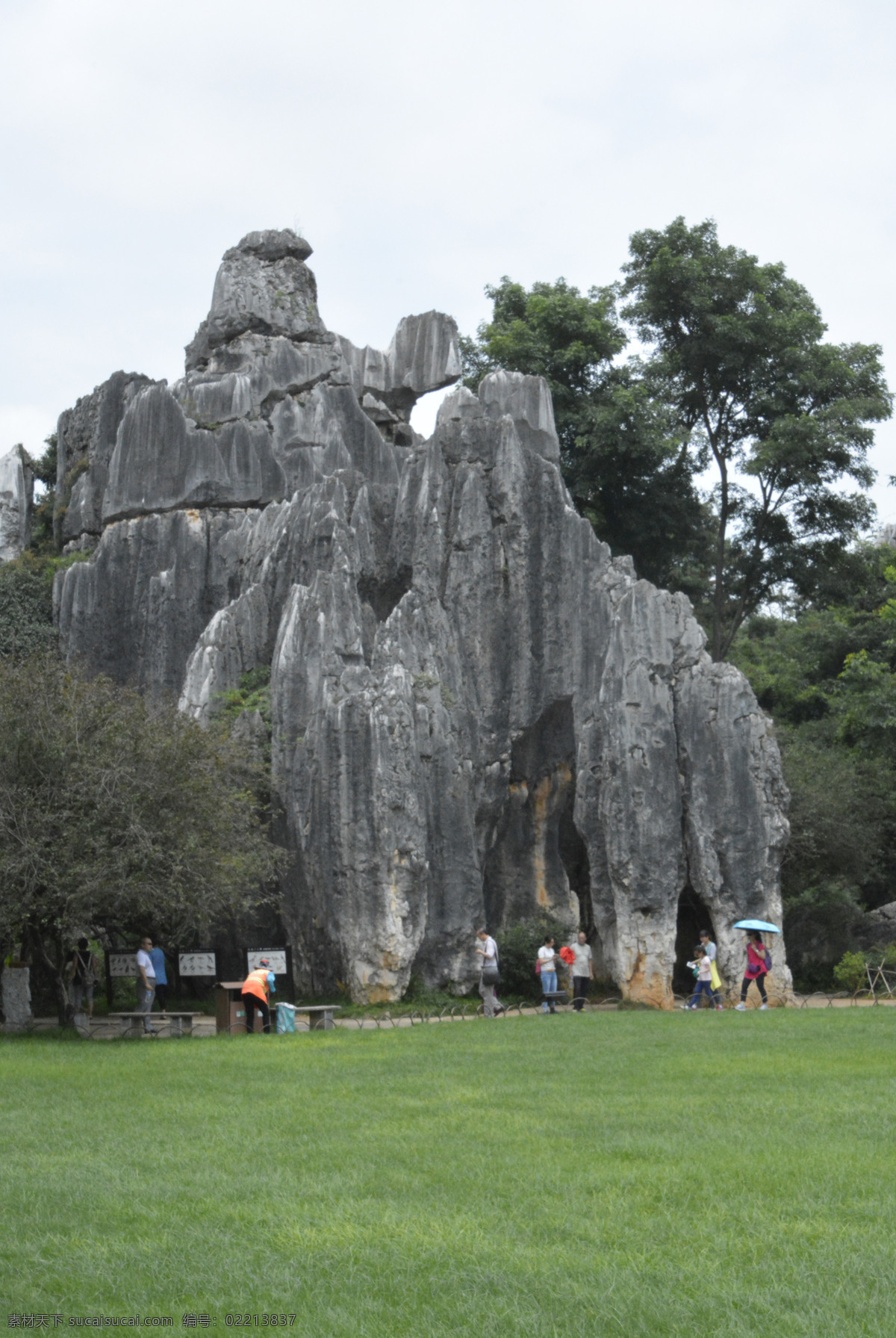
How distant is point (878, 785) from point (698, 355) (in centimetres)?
1761

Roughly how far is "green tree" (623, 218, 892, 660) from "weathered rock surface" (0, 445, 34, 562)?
75.2 feet

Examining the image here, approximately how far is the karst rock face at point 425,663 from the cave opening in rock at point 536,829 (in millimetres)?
66

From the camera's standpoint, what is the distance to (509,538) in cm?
3338

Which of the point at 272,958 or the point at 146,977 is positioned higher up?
the point at 272,958

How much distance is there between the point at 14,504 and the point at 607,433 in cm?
2125

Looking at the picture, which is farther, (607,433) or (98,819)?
(607,433)

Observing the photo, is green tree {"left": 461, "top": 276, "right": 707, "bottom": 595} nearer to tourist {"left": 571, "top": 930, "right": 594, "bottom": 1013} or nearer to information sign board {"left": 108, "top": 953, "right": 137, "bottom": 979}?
tourist {"left": 571, "top": 930, "right": 594, "bottom": 1013}

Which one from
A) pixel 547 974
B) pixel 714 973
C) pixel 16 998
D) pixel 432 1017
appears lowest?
pixel 432 1017

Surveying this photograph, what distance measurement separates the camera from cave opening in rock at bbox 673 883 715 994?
32.6m

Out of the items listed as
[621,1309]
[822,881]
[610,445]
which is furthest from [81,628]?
[621,1309]

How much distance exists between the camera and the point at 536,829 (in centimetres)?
3331

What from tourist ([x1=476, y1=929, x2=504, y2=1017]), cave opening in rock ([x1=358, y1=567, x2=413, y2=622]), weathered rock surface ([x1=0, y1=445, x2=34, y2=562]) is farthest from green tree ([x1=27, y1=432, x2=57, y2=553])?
tourist ([x1=476, y1=929, x2=504, y2=1017])

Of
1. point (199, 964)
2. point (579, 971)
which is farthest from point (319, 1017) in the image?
point (579, 971)

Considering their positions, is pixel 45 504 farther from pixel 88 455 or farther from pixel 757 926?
pixel 757 926
